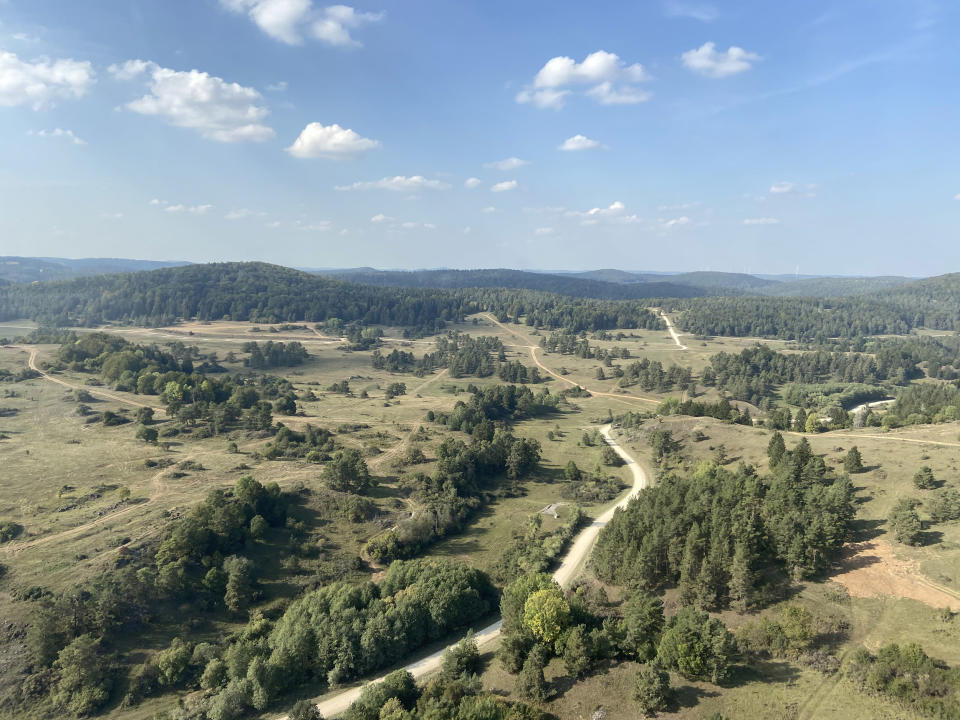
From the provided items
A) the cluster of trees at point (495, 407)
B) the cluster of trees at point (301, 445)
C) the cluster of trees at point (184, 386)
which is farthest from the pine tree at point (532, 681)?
the cluster of trees at point (184, 386)

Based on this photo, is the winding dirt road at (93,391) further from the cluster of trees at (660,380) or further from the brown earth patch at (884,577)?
the cluster of trees at (660,380)

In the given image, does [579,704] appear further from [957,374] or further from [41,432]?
[957,374]

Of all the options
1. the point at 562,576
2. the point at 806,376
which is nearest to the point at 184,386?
the point at 562,576

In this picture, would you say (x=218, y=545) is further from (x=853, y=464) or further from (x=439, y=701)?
(x=853, y=464)

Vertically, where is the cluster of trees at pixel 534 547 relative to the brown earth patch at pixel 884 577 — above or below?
below

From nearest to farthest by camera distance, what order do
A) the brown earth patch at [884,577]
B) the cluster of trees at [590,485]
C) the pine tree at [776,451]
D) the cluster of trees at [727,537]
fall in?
1. the brown earth patch at [884,577]
2. the cluster of trees at [727,537]
3. the pine tree at [776,451]
4. the cluster of trees at [590,485]
